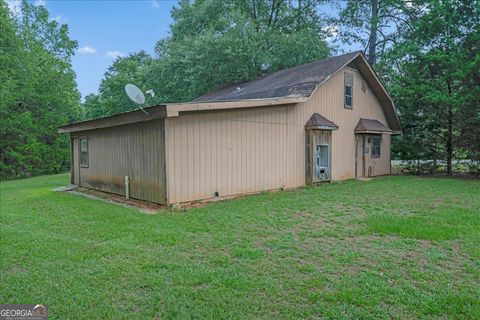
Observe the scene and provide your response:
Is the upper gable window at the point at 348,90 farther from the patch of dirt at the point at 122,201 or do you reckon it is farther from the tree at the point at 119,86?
the tree at the point at 119,86

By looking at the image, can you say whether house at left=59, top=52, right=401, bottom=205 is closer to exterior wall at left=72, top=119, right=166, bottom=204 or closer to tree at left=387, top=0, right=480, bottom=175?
exterior wall at left=72, top=119, right=166, bottom=204

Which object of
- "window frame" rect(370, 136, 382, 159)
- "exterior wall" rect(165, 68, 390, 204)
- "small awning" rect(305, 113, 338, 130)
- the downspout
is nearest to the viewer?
"exterior wall" rect(165, 68, 390, 204)

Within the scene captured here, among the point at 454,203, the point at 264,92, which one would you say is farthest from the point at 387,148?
the point at 454,203

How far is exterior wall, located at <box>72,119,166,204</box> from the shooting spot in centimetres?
751

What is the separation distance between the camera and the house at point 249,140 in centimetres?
750

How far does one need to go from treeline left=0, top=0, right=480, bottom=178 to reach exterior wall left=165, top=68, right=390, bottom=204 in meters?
4.63

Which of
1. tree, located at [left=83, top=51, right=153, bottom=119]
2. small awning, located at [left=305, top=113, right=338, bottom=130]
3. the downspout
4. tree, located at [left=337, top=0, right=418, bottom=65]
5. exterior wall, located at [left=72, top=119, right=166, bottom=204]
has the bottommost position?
the downspout

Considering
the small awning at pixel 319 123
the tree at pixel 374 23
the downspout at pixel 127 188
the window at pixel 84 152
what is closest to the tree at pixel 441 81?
the tree at pixel 374 23

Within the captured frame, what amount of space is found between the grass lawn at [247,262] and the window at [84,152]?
14.1 ft

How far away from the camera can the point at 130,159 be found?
340 inches

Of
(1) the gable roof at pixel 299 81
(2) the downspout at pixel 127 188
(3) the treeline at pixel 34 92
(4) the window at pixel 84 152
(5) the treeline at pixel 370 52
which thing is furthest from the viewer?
(3) the treeline at pixel 34 92

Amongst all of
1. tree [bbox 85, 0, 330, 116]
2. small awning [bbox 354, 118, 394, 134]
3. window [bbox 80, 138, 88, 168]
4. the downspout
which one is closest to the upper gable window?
small awning [bbox 354, 118, 394, 134]

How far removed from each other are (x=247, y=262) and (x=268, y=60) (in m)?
15.9

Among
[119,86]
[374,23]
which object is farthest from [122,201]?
[119,86]
